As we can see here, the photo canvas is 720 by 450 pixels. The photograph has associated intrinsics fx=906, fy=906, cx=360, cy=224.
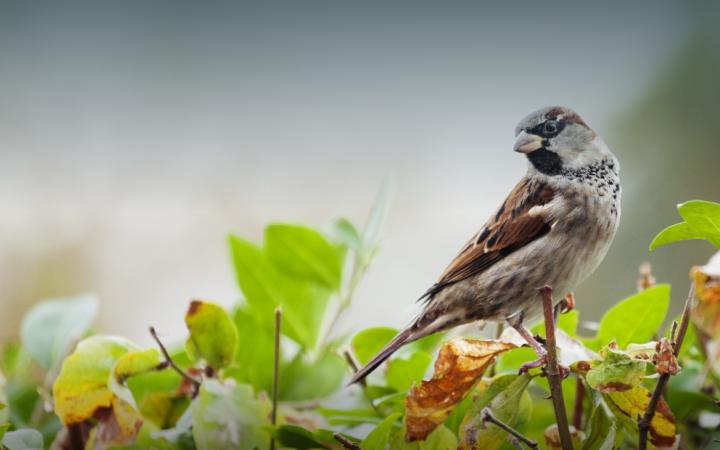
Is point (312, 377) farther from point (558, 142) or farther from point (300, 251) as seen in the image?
point (558, 142)

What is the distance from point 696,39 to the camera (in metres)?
3.46

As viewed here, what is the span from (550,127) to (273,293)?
1.08ft

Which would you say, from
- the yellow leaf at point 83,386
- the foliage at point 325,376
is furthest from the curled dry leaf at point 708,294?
the yellow leaf at point 83,386

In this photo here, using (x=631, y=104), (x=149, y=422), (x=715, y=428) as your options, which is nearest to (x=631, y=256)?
(x=631, y=104)

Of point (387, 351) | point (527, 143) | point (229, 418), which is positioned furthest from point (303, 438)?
point (527, 143)

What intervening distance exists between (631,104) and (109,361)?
292 cm

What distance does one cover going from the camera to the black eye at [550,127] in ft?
3.04

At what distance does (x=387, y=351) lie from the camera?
763mm

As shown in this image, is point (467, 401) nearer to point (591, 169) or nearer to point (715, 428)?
point (715, 428)

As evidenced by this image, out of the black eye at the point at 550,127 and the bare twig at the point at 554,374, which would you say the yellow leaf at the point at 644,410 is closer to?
the bare twig at the point at 554,374

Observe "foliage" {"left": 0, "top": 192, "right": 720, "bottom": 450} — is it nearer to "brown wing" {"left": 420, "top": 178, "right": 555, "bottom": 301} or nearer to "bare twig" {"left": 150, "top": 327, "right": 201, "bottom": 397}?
"bare twig" {"left": 150, "top": 327, "right": 201, "bottom": 397}

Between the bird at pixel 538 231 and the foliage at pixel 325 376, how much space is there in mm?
76

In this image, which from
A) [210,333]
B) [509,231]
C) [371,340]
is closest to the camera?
[210,333]

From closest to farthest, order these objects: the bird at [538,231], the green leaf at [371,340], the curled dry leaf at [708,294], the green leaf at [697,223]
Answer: the curled dry leaf at [708,294], the green leaf at [697,223], the green leaf at [371,340], the bird at [538,231]
